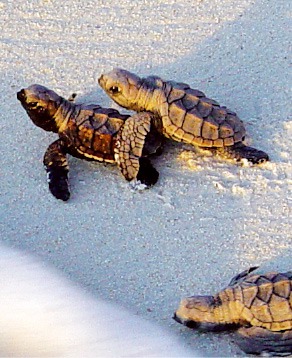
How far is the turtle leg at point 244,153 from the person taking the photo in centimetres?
287

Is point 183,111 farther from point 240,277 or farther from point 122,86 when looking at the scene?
point 240,277

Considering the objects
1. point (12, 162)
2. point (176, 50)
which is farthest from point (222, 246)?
point (176, 50)

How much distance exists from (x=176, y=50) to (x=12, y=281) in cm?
153

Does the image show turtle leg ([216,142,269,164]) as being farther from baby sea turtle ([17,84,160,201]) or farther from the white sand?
baby sea turtle ([17,84,160,201])

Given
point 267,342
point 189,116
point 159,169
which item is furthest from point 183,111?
point 267,342

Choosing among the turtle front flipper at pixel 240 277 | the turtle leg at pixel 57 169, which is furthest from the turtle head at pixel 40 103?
the turtle front flipper at pixel 240 277

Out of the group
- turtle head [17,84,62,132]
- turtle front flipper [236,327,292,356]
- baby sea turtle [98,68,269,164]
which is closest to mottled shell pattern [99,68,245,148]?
baby sea turtle [98,68,269,164]

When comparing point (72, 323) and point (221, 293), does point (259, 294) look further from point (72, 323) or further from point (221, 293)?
point (72, 323)

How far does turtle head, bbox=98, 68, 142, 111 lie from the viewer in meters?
2.96

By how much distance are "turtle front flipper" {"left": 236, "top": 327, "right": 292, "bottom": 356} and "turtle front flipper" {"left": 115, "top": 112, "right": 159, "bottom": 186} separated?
0.83 metres

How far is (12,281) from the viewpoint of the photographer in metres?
2.46

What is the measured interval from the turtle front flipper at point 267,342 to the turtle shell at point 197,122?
897 mm

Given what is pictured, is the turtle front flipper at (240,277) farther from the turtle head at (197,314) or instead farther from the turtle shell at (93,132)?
the turtle shell at (93,132)

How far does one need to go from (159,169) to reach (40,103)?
55 centimetres
